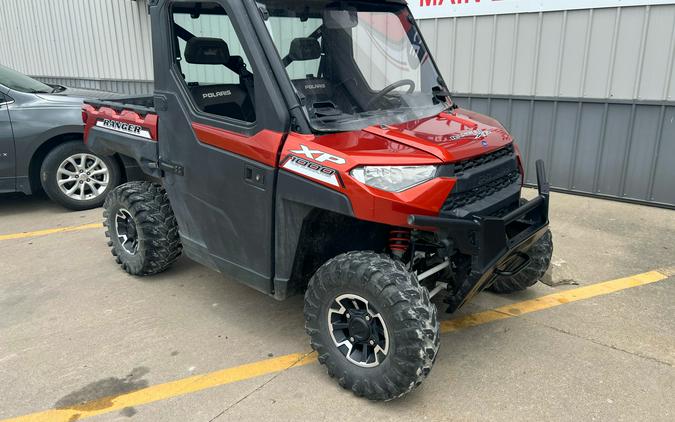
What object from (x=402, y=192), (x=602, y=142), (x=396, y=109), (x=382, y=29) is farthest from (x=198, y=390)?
(x=602, y=142)

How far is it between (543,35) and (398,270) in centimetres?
496

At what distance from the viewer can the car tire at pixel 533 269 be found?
3.90 metres

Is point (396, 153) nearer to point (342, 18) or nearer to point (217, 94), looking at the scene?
point (342, 18)

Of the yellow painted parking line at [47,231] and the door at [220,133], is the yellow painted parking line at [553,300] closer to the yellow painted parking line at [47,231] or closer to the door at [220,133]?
the door at [220,133]

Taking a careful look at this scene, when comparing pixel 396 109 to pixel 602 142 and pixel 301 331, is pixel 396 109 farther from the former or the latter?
pixel 602 142

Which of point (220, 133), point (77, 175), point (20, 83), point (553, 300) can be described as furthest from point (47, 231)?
point (553, 300)

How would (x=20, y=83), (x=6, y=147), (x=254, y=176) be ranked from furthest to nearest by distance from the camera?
(x=20, y=83) < (x=6, y=147) < (x=254, y=176)

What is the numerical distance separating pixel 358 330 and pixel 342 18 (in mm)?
2038

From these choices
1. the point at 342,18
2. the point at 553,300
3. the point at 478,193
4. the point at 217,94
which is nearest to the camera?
the point at 478,193

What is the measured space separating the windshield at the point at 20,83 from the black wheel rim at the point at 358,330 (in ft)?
18.1

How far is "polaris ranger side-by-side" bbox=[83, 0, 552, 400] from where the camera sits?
2.81 m

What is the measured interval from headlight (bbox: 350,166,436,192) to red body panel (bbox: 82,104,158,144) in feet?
6.64

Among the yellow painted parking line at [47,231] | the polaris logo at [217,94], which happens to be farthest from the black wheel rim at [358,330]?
the yellow painted parking line at [47,231]

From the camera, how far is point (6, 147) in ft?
20.3
